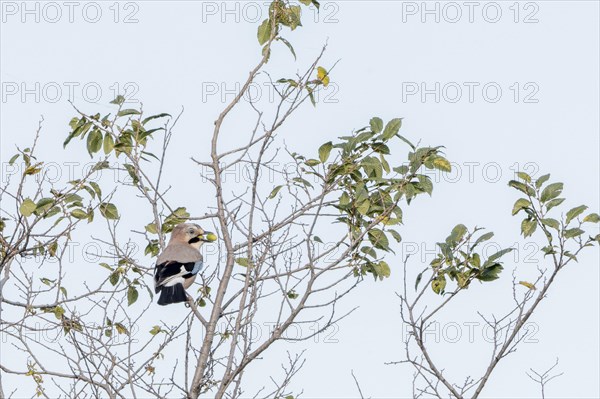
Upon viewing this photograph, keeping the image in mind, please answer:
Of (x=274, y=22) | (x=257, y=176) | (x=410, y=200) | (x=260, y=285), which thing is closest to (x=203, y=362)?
(x=260, y=285)

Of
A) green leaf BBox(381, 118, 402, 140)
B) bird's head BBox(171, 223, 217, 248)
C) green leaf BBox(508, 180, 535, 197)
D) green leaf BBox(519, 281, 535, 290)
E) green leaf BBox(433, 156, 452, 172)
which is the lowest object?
green leaf BBox(519, 281, 535, 290)

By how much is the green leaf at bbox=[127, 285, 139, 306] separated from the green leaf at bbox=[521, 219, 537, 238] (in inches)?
107

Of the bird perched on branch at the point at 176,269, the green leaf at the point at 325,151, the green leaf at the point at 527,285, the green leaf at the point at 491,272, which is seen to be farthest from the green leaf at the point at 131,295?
the green leaf at the point at 527,285

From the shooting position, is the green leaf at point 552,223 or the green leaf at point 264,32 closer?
the green leaf at point 552,223

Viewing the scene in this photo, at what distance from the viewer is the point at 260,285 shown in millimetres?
6430

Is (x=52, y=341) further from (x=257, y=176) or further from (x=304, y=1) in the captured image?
(x=304, y=1)

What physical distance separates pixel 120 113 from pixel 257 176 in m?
1.11

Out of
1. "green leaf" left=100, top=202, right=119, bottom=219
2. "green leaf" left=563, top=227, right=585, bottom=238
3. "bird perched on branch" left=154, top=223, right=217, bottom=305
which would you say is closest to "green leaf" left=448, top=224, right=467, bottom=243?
"green leaf" left=563, top=227, right=585, bottom=238

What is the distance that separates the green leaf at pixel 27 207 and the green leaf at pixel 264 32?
1.80m

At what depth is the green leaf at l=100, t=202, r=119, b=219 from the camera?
7.05 meters

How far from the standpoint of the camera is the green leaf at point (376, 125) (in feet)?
21.2

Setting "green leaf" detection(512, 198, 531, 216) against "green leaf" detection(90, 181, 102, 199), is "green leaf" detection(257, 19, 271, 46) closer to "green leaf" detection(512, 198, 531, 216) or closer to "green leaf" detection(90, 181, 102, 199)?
"green leaf" detection(90, 181, 102, 199)

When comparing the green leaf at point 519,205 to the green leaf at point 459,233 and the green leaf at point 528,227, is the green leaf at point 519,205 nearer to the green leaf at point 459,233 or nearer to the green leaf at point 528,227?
the green leaf at point 528,227

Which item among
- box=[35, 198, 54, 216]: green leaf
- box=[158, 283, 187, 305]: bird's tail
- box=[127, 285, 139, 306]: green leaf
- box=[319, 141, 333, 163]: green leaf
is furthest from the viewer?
box=[158, 283, 187, 305]: bird's tail
